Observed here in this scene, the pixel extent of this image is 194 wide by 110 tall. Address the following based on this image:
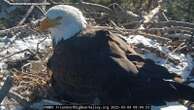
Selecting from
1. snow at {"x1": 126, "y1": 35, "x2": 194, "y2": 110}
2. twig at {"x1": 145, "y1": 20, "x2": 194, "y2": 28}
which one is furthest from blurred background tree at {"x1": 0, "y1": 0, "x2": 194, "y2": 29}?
snow at {"x1": 126, "y1": 35, "x2": 194, "y2": 110}

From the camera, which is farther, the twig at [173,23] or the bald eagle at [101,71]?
the twig at [173,23]

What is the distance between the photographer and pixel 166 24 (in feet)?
27.7

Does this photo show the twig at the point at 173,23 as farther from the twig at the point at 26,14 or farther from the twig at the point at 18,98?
the twig at the point at 18,98

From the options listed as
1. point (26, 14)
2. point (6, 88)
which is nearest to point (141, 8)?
point (26, 14)

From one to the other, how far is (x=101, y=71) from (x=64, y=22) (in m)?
0.86

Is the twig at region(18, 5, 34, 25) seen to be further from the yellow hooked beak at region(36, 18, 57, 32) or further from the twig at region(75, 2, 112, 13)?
the yellow hooked beak at region(36, 18, 57, 32)

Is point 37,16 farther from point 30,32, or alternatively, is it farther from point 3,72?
point 3,72

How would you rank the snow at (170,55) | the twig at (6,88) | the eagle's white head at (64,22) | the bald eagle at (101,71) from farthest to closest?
the snow at (170,55)
the eagle's white head at (64,22)
the bald eagle at (101,71)
the twig at (6,88)

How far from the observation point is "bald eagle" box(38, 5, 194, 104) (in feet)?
21.7

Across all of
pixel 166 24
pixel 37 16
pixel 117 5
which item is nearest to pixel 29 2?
pixel 37 16

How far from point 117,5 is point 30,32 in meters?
1.34

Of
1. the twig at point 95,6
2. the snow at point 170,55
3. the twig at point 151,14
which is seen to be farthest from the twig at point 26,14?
the twig at point 151,14

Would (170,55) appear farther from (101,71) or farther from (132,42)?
(101,71)

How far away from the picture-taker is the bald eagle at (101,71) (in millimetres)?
6629
